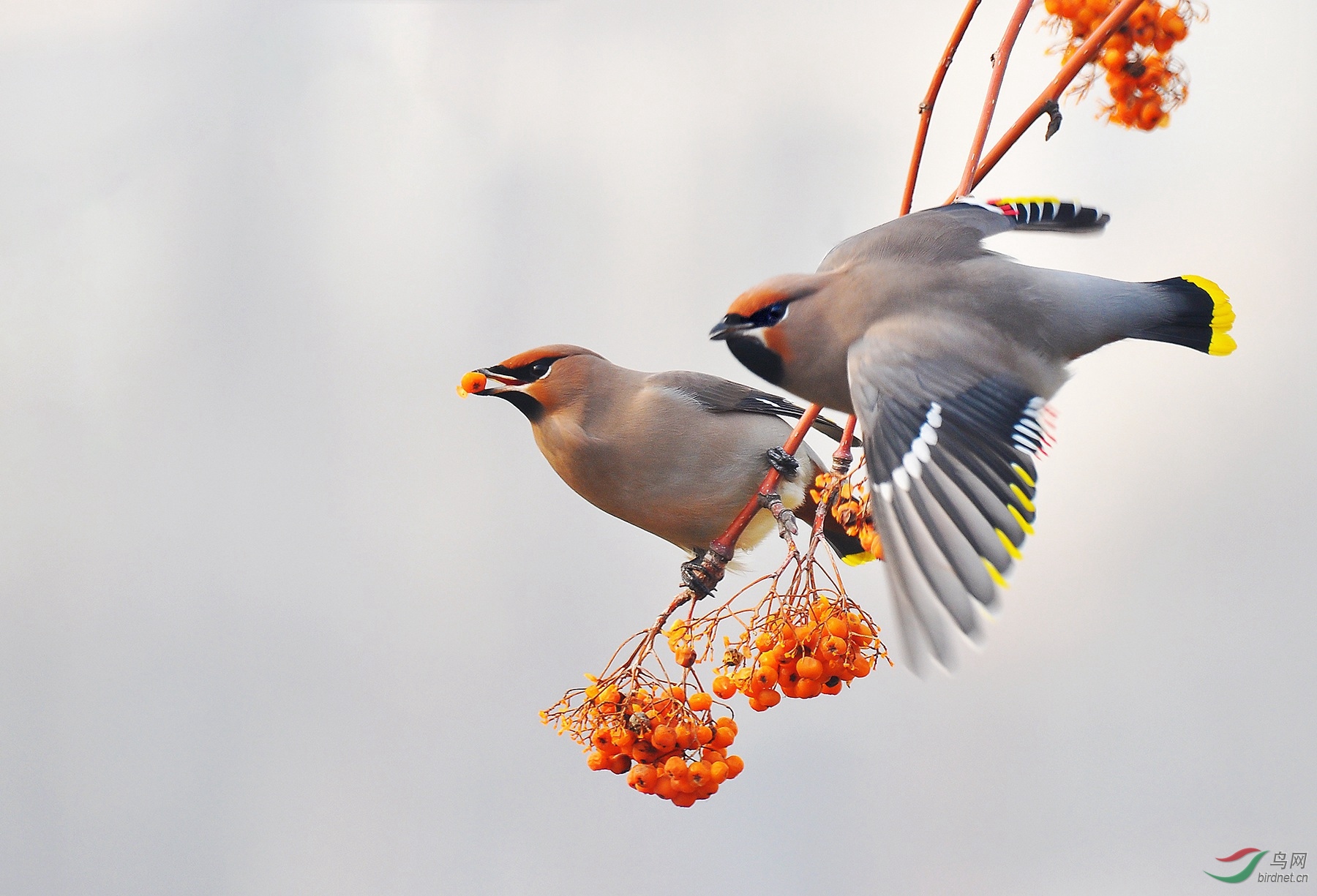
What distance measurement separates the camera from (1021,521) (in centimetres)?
146

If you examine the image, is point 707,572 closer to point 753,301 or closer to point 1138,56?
point 753,301

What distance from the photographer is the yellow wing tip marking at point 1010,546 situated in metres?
1.42

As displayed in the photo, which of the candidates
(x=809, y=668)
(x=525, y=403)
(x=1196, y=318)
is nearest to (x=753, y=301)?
(x=809, y=668)

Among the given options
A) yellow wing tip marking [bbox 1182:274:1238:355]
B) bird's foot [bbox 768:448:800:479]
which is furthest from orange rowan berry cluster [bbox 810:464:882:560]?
yellow wing tip marking [bbox 1182:274:1238:355]

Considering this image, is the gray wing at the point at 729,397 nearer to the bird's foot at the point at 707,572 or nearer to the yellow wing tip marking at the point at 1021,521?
the bird's foot at the point at 707,572

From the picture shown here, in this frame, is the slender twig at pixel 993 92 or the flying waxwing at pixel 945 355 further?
the slender twig at pixel 993 92

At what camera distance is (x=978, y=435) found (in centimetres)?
156

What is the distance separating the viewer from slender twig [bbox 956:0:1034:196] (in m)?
1.68

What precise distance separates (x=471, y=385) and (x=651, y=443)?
47 centimetres

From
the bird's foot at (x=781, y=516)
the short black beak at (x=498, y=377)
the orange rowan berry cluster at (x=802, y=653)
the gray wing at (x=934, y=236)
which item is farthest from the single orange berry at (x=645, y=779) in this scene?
the gray wing at (x=934, y=236)

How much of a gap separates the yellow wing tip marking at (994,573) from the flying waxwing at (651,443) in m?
0.63

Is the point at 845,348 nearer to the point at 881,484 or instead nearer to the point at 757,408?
the point at 881,484

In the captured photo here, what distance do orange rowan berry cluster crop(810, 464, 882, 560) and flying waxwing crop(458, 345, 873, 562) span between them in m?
0.24

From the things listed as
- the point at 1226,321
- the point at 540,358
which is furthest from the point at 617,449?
the point at 1226,321
